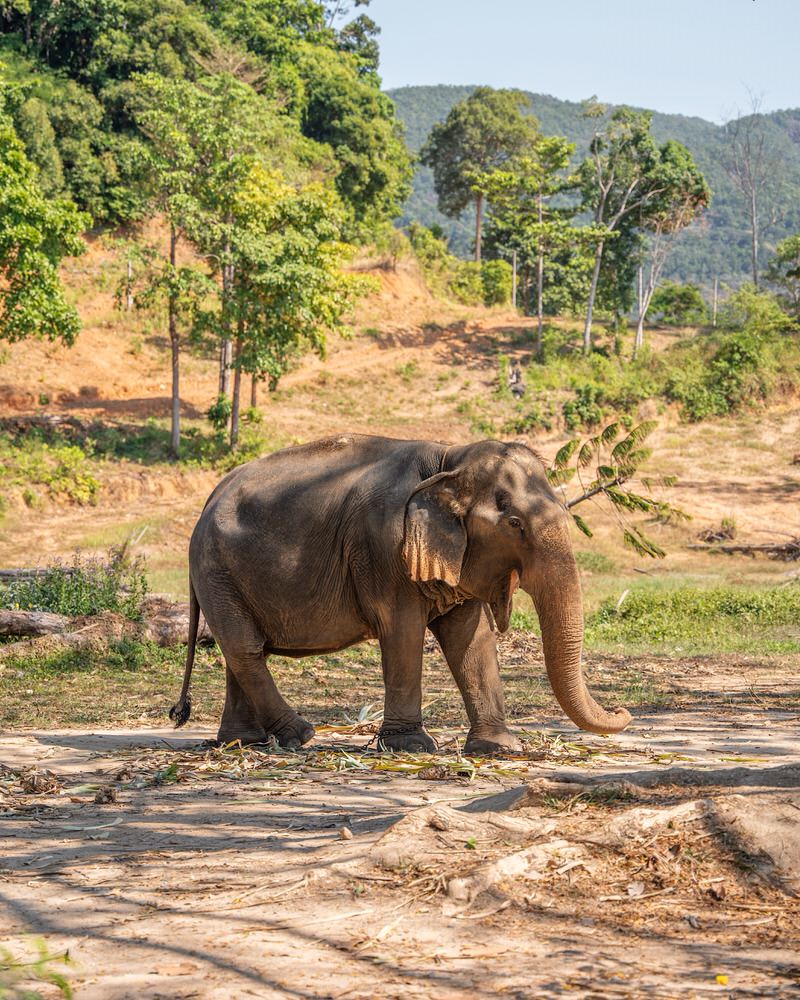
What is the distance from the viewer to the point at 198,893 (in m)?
4.70

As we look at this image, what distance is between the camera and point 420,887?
4461 millimetres

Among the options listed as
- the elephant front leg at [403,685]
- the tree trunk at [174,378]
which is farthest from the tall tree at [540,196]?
the elephant front leg at [403,685]

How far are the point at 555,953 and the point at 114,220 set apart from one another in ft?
163

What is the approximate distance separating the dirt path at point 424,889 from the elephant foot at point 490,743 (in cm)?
134

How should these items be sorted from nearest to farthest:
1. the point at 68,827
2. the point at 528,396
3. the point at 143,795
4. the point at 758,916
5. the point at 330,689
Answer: the point at 758,916 < the point at 68,827 < the point at 143,795 < the point at 330,689 < the point at 528,396

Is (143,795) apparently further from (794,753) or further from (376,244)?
(376,244)

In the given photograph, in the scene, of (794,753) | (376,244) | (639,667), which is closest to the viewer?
(794,753)

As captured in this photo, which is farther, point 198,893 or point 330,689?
point 330,689

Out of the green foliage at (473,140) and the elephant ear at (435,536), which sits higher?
the green foliage at (473,140)

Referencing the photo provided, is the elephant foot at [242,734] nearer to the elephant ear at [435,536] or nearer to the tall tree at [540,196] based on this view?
the elephant ear at [435,536]

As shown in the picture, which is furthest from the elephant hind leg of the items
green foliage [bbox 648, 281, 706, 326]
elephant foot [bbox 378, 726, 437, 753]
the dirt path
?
green foliage [bbox 648, 281, 706, 326]

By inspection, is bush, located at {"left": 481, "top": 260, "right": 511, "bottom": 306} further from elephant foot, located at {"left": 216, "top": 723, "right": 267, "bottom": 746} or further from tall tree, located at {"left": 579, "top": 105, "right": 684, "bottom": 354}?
elephant foot, located at {"left": 216, "top": 723, "right": 267, "bottom": 746}

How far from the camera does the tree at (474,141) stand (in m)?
72.2

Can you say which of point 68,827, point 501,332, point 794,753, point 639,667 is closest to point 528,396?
point 501,332
